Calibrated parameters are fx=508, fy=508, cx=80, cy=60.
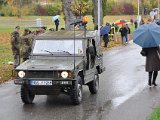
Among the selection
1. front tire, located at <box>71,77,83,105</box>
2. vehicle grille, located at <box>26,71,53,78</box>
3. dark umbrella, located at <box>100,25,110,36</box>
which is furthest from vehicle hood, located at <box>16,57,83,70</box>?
dark umbrella, located at <box>100,25,110,36</box>

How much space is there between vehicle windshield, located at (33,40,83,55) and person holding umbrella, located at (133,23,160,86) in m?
2.36

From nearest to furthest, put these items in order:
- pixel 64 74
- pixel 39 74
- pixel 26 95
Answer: pixel 64 74
pixel 39 74
pixel 26 95

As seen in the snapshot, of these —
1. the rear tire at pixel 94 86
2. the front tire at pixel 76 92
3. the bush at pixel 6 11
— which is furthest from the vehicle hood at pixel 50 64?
the bush at pixel 6 11

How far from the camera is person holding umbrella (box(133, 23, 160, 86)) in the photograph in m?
15.4

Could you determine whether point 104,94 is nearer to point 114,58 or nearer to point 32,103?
point 32,103

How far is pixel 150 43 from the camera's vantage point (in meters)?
15.4

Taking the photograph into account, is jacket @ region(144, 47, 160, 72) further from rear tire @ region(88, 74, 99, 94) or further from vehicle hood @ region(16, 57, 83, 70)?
vehicle hood @ region(16, 57, 83, 70)

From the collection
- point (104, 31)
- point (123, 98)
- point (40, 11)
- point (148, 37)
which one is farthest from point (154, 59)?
point (40, 11)

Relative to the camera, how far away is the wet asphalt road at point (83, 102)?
12.0m

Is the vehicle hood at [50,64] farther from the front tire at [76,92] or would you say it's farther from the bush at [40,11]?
the bush at [40,11]

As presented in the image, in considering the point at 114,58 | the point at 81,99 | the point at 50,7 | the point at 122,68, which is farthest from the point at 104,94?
the point at 50,7

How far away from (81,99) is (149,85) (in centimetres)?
342

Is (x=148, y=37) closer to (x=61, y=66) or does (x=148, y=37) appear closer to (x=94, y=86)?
(x=94, y=86)

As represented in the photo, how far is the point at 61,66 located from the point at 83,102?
1406 mm
